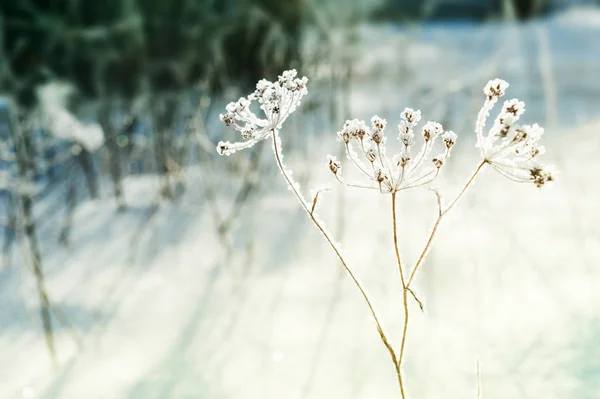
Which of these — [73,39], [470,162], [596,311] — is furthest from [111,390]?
[73,39]

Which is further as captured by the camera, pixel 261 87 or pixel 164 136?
pixel 164 136

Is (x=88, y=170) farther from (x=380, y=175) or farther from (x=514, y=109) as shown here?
(x=514, y=109)

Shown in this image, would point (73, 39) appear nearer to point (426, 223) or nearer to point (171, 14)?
point (171, 14)

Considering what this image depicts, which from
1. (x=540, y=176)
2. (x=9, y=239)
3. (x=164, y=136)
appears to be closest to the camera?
(x=540, y=176)

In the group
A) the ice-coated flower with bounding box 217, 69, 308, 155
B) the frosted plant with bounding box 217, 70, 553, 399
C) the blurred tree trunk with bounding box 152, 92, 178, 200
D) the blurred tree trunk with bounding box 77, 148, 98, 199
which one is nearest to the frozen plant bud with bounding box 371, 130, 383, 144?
the frosted plant with bounding box 217, 70, 553, 399

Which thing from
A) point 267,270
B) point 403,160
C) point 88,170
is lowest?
point 267,270

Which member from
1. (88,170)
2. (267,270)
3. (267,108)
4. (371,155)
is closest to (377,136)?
(371,155)

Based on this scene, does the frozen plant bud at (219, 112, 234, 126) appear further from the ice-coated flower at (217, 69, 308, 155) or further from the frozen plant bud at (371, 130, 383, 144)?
the frozen plant bud at (371, 130, 383, 144)
